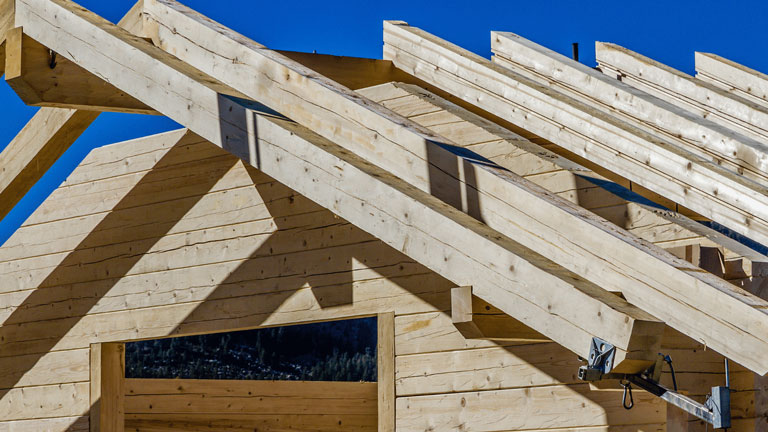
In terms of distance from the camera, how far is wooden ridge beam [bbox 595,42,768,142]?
5.08 meters

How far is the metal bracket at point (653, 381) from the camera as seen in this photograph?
2803 millimetres

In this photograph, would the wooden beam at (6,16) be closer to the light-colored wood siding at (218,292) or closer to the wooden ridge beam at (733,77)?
the light-colored wood siding at (218,292)

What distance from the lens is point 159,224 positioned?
6215 mm

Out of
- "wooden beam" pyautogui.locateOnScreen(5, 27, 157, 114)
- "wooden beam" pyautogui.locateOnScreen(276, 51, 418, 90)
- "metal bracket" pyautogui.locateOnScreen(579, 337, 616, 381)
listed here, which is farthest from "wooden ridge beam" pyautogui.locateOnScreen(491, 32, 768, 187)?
"wooden beam" pyautogui.locateOnScreen(5, 27, 157, 114)

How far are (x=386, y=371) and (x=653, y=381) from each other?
2.28 m

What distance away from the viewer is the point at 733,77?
20.3 ft

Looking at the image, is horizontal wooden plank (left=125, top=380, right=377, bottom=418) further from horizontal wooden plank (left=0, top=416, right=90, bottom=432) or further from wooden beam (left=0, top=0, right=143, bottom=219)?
wooden beam (left=0, top=0, right=143, bottom=219)

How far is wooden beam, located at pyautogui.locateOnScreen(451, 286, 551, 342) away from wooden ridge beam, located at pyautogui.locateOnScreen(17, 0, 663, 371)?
60 mm

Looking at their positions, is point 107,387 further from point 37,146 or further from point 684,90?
point 684,90

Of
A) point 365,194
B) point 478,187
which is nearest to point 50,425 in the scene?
point 365,194

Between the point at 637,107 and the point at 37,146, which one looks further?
the point at 37,146

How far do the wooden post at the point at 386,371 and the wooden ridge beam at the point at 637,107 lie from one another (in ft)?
5.18

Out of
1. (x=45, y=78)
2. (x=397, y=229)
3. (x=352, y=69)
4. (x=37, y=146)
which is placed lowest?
(x=397, y=229)

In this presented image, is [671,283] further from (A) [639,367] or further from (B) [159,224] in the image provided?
(B) [159,224]
